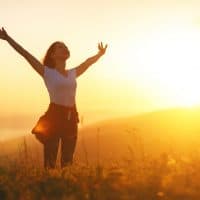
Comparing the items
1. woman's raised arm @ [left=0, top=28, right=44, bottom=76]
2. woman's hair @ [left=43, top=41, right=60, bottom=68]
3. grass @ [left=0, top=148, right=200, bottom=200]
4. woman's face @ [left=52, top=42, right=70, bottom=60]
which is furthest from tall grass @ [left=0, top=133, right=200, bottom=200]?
woman's hair @ [left=43, top=41, right=60, bottom=68]

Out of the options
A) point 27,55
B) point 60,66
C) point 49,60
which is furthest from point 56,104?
point 27,55

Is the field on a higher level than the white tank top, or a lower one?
lower

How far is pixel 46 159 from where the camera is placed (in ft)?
33.7

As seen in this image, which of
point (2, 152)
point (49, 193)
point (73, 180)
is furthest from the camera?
point (2, 152)

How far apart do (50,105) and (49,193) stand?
12.6 feet

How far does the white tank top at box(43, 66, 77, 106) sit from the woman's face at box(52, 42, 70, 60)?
21cm

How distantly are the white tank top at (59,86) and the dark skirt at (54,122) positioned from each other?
0.33ft

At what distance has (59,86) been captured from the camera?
32.8 feet

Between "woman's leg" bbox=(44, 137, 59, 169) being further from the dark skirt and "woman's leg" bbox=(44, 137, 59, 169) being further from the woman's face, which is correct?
the woman's face

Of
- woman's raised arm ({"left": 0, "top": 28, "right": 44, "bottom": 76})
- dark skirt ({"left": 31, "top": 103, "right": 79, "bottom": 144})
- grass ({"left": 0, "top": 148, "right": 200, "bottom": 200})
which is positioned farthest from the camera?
dark skirt ({"left": 31, "top": 103, "right": 79, "bottom": 144})

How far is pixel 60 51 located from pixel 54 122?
1.01 metres

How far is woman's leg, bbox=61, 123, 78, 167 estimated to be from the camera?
33.4 ft

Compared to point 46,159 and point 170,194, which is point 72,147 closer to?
point 46,159

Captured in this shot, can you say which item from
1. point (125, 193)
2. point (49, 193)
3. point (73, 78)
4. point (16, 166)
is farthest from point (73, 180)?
point (73, 78)
